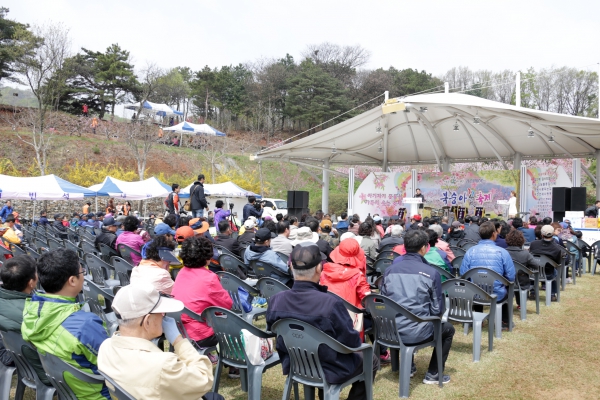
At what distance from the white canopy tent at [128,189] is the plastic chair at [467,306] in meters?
14.5

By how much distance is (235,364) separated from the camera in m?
3.03

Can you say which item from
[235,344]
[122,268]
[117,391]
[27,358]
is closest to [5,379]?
[27,358]

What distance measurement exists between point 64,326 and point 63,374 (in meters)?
0.22

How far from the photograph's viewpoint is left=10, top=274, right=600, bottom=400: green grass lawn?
11.5ft

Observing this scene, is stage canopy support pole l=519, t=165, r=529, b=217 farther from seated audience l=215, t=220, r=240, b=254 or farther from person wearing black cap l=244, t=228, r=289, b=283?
person wearing black cap l=244, t=228, r=289, b=283

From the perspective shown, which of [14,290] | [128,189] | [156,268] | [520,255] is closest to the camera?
[14,290]

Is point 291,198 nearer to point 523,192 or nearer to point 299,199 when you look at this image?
point 299,199

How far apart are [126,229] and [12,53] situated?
27040 millimetres

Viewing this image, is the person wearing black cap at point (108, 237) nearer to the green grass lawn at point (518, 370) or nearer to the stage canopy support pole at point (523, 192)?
the green grass lawn at point (518, 370)

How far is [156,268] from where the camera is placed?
3.65 meters

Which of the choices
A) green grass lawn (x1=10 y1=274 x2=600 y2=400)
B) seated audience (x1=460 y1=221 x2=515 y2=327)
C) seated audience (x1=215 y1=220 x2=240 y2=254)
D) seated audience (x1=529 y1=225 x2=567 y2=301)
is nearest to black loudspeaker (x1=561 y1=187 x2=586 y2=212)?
seated audience (x1=529 y1=225 x2=567 y2=301)

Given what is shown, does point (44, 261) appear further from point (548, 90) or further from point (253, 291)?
point (548, 90)

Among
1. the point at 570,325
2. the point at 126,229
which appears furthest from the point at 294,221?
the point at 570,325

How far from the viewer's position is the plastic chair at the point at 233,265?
5547 millimetres
